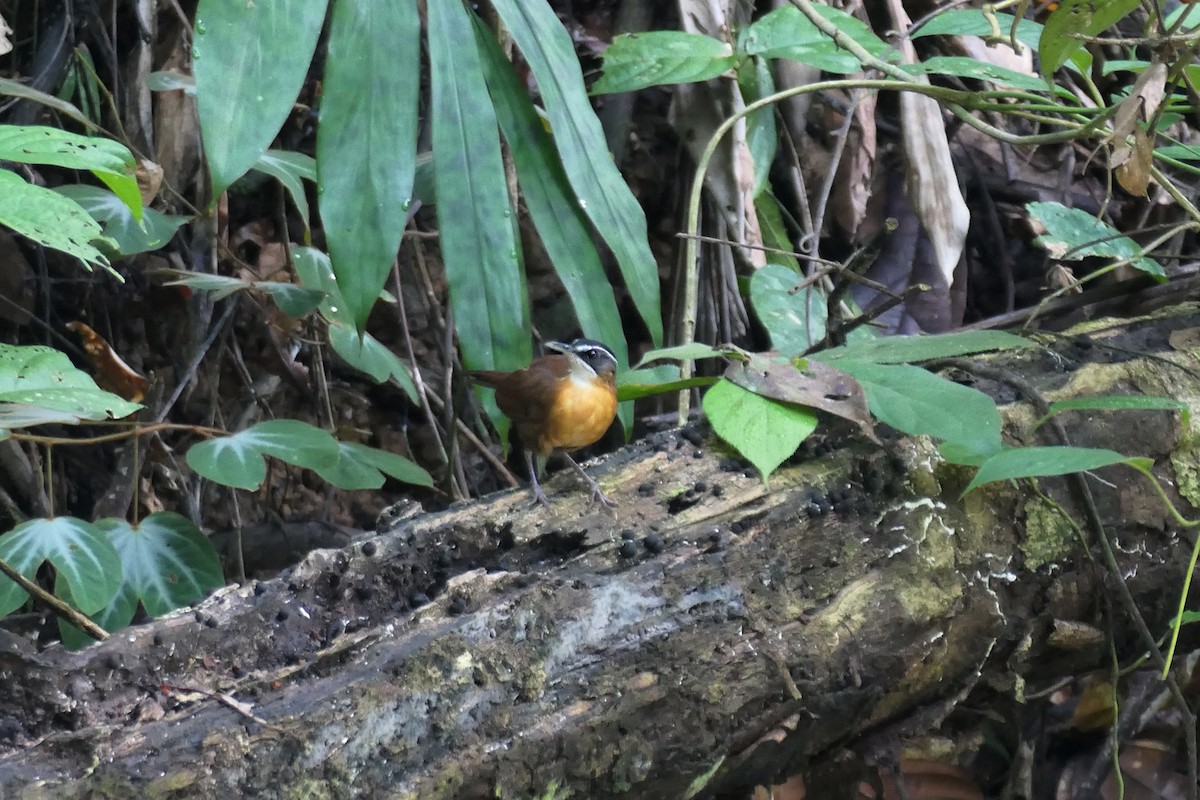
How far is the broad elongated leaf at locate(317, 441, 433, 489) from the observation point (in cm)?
243

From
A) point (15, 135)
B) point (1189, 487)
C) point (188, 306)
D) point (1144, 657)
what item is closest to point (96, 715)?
point (15, 135)

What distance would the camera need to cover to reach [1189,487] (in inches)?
77.9

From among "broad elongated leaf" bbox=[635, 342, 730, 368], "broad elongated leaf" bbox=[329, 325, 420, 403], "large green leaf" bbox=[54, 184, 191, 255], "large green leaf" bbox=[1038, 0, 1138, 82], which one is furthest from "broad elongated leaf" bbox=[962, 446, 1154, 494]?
"large green leaf" bbox=[54, 184, 191, 255]

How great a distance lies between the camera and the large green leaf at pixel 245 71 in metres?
1.72

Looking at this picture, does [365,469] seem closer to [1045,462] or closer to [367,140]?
[367,140]

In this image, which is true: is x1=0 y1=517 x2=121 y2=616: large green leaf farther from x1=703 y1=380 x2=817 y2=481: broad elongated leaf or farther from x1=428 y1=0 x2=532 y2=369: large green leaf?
x1=703 y1=380 x2=817 y2=481: broad elongated leaf

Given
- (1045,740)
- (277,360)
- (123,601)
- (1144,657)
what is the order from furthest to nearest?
(277,360), (1045,740), (123,601), (1144,657)

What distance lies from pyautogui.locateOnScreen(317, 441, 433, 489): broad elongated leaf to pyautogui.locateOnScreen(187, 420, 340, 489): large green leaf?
2.8 inches

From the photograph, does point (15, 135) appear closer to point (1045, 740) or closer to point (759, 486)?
point (759, 486)

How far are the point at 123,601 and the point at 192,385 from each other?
4.08ft

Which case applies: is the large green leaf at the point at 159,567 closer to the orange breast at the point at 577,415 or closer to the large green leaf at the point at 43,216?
the orange breast at the point at 577,415

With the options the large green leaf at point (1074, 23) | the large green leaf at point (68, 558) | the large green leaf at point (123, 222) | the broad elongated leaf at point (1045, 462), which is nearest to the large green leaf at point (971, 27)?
the large green leaf at point (1074, 23)

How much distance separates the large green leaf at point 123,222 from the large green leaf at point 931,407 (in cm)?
176

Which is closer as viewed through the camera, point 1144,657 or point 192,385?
point 1144,657
